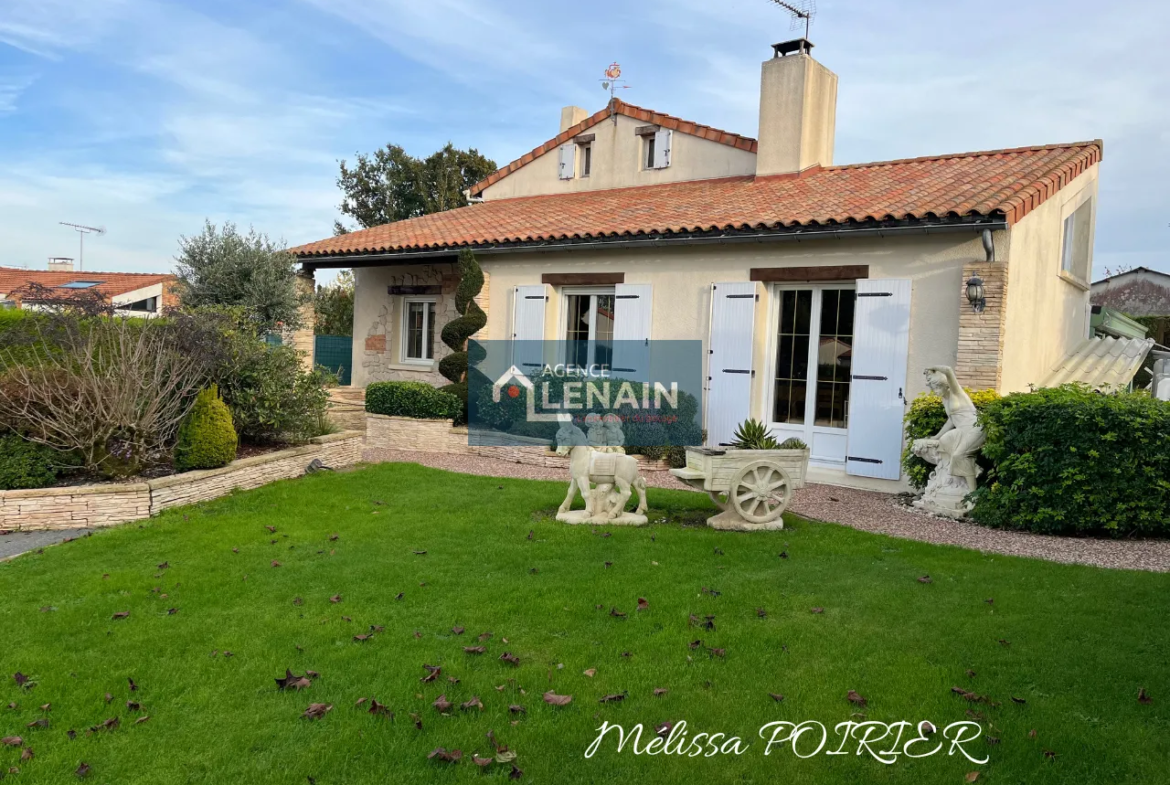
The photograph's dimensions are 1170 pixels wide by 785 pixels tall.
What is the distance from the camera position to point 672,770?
296cm

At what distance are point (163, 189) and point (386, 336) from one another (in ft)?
15.7

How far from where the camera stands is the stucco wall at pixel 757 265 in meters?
9.04

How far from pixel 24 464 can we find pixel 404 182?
2509 centimetres

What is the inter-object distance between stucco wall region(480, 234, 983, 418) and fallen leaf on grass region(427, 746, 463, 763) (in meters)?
7.84

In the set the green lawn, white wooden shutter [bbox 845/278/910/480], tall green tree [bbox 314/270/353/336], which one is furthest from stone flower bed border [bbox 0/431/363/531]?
tall green tree [bbox 314/270/353/336]

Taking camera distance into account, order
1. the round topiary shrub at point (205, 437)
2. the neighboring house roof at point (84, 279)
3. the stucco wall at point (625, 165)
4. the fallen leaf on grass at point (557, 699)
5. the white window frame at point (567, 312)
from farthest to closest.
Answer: the neighboring house roof at point (84, 279), the stucco wall at point (625, 165), the white window frame at point (567, 312), the round topiary shrub at point (205, 437), the fallen leaf on grass at point (557, 699)

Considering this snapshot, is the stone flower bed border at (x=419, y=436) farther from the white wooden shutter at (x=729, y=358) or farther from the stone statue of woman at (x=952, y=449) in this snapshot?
the stone statue of woman at (x=952, y=449)

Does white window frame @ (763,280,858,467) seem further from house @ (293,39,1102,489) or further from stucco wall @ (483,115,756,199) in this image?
stucco wall @ (483,115,756,199)

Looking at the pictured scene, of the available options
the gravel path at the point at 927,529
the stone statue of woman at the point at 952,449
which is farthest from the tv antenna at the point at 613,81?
the stone statue of woman at the point at 952,449

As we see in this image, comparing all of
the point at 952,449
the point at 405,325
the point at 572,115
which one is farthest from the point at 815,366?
the point at 572,115

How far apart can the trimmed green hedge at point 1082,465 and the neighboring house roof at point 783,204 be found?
252 cm

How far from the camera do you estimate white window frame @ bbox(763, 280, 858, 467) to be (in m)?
9.94

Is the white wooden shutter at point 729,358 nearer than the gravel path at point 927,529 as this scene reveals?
No

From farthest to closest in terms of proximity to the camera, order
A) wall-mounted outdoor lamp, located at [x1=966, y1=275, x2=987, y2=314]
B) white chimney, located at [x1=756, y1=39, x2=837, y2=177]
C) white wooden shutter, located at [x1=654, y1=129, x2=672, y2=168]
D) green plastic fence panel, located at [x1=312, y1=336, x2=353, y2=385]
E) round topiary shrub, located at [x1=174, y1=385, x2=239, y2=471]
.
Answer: green plastic fence panel, located at [x1=312, y1=336, x2=353, y2=385], white wooden shutter, located at [x1=654, y1=129, x2=672, y2=168], white chimney, located at [x1=756, y1=39, x2=837, y2=177], wall-mounted outdoor lamp, located at [x1=966, y1=275, x2=987, y2=314], round topiary shrub, located at [x1=174, y1=385, x2=239, y2=471]
